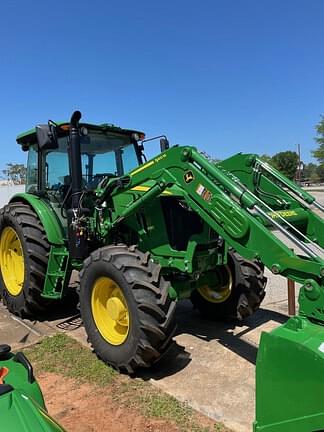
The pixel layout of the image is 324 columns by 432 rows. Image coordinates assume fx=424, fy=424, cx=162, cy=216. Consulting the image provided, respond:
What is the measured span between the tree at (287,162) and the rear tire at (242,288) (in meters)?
63.9

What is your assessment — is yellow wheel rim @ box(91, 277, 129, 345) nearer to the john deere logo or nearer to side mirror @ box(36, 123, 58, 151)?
the john deere logo

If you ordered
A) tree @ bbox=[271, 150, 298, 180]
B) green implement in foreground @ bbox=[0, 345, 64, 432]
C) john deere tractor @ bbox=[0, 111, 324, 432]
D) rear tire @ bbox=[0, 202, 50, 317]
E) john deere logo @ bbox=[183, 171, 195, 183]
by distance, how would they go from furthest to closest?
tree @ bbox=[271, 150, 298, 180], rear tire @ bbox=[0, 202, 50, 317], john deere logo @ bbox=[183, 171, 195, 183], john deere tractor @ bbox=[0, 111, 324, 432], green implement in foreground @ bbox=[0, 345, 64, 432]

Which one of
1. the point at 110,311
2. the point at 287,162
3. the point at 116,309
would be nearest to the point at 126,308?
the point at 116,309

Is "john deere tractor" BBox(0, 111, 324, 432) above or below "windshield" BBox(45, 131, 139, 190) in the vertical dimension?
below

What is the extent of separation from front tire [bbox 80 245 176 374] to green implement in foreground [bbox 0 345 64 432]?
5.87 ft

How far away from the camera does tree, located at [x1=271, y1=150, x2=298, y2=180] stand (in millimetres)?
66537

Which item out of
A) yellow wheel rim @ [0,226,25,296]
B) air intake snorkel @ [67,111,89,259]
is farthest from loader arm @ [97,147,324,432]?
yellow wheel rim @ [0,226,25,296]

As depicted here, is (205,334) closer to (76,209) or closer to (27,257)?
(76,209)

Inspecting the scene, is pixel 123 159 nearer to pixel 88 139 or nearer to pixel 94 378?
pixel 88 139

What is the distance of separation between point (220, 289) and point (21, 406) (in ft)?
12.9

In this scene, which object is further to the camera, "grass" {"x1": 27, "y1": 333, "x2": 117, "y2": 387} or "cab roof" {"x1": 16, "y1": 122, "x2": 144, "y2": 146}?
"cab roof" {"x1": 16, "y1": 122, "x2": 144, "y2": 146}

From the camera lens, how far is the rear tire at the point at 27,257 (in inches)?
210

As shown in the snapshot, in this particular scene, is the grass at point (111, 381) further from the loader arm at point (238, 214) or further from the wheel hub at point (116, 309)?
the loader arm at point (238, 214)

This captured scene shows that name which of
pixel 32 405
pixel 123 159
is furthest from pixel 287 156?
pixel 32 405
